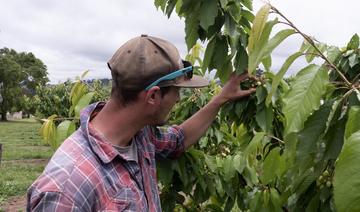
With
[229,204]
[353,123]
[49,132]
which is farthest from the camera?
[229,204]

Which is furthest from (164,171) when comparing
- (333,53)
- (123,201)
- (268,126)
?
(333,53)

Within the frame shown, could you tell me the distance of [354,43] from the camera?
1738 millimetres

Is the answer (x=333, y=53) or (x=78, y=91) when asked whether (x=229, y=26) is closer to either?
(x=333, y=53)

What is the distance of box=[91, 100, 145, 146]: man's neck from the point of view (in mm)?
1646

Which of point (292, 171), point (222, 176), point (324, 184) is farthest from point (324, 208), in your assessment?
point (222, 176)

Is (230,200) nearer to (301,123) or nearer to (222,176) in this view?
(222,176)

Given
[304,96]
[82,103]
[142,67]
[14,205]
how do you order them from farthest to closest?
[14,205]
[82,103]
[142,67]
[304,96]

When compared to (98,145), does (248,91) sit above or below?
above

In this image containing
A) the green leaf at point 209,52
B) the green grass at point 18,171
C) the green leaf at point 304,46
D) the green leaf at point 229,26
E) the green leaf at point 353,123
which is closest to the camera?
the green leaf at point 353,123

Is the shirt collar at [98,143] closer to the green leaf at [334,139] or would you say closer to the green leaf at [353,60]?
the green leaf at [334,139]

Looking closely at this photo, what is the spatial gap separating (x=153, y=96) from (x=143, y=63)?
0.13m

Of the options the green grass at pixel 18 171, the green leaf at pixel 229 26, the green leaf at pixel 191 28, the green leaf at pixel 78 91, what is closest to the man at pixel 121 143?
the green leaf at pixel 191 28

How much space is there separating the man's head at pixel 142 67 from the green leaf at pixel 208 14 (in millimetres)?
154

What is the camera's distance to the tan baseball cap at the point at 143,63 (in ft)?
5.35
